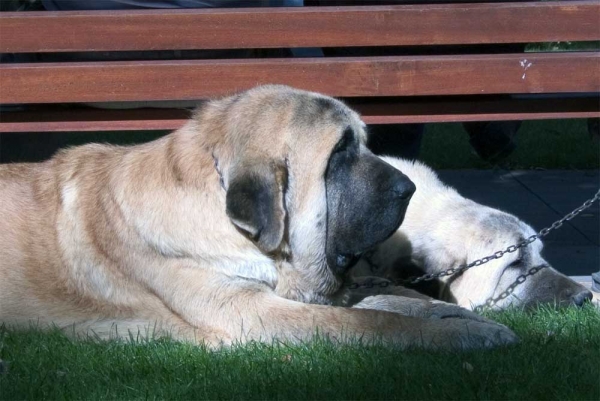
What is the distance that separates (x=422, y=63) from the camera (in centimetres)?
562

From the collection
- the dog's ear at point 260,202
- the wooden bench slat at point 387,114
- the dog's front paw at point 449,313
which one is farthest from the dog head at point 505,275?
the dog's ear at point 260,202

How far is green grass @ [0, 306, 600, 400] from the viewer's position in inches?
150

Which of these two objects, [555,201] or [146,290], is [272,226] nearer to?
[146,290]

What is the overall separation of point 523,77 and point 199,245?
2.33 m

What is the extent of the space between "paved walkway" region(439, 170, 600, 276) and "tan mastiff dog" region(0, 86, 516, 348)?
8.28ft

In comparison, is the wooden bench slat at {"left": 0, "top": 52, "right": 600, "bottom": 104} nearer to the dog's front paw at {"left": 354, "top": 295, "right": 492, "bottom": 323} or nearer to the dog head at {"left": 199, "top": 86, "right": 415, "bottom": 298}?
the dog head at {"left": 199, "top": 86, "right": 415, "bottom": 298}

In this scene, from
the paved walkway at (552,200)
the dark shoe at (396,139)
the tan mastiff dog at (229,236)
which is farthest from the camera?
the dark shoe at (396,139)

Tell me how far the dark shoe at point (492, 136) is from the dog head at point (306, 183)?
3799mm

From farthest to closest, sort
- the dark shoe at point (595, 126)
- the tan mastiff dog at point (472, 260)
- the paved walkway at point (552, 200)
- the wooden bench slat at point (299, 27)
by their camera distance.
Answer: the paved walkway at point (552, 200) → the dark shoe at point (595, 126) → the wooden bench slat at point (299, 27) → the tan mastiff dog at point (472, 260)

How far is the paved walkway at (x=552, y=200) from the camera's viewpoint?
7.05 m

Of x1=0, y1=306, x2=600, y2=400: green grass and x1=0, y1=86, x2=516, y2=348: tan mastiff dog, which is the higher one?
x1=0, y1=86, x2=516, y2=348: tan mastiff dog

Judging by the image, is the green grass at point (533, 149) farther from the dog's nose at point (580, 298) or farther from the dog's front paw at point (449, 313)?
the dog's front paw at point (449, 313)

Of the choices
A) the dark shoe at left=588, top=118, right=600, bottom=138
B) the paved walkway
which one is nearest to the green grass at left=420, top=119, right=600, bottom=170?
the paved walkway

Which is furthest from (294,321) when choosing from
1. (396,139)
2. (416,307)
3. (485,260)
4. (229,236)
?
(396,139)
